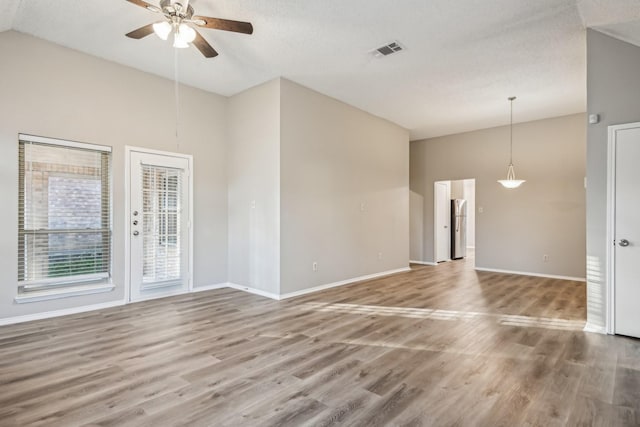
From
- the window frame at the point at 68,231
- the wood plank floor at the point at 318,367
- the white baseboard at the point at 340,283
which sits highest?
the window frame at the point at 68,231

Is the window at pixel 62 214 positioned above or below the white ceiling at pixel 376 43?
below

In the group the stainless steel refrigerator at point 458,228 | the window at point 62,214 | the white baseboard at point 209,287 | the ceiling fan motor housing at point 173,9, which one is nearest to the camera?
the ceiling fan motor housing at point 173,9

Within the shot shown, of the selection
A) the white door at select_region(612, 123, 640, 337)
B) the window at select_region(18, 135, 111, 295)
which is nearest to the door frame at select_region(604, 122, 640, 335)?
the white door at select_region(612, 123, 640, 337)

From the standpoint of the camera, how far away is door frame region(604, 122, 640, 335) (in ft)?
10.9

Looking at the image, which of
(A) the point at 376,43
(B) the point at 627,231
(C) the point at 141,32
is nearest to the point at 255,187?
(C) the point at 141,32

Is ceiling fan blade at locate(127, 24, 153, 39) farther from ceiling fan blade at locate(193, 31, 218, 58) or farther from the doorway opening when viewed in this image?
the doorway opening

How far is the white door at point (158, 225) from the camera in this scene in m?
4.54

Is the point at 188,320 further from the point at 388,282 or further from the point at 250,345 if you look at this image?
the point at 388,282

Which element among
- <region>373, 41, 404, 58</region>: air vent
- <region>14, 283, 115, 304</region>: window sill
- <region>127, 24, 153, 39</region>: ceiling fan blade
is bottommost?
<region>14, 283, 115, 304</region>: window sill

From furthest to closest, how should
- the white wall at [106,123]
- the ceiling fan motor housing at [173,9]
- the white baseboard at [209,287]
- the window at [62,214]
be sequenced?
the white baseboard at [209,287]
the window at [62,214]
the white wall at [106,123]
the ceiling fan motor housing at [173,9]

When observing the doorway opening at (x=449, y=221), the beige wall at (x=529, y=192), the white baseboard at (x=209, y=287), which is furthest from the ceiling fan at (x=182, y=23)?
the doorway opening at (x=449, y=221)

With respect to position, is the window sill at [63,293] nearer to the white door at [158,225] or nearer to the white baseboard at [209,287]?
the white door at [158,225]

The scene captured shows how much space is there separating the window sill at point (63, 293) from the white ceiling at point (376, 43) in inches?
113

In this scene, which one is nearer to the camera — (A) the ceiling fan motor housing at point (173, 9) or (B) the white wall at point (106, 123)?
(A) the ceiling fan motor housing at point (173, 9)
